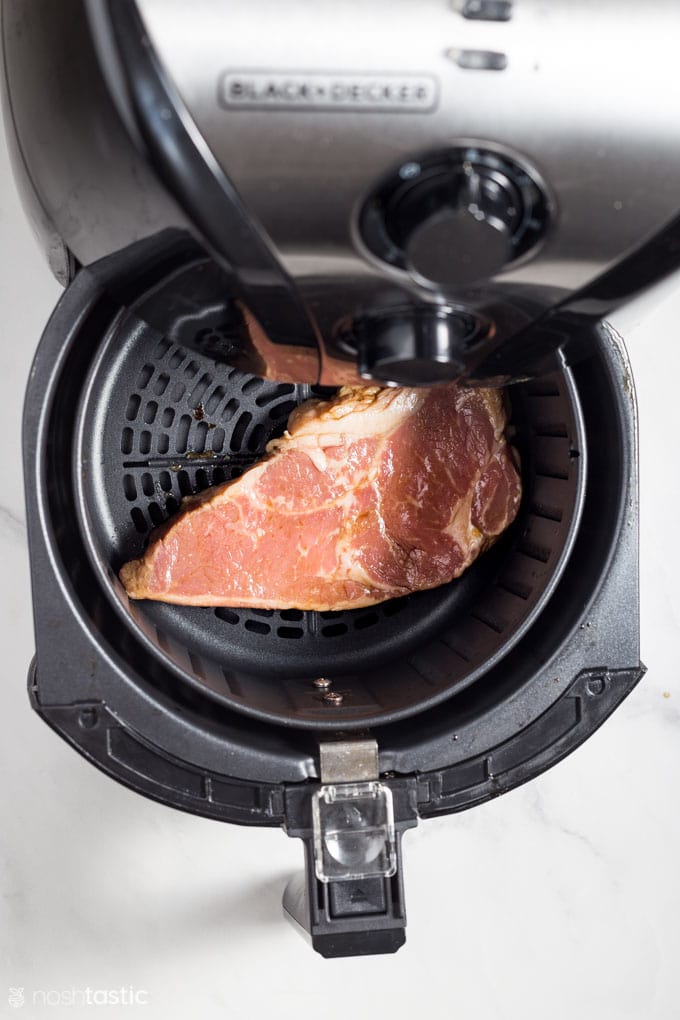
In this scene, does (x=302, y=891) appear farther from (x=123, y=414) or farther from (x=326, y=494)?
(x=123, y=414)

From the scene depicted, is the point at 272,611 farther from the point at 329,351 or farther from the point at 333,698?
the point at 329,351

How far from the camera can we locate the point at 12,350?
117 cm

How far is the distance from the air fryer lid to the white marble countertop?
0.91 ft

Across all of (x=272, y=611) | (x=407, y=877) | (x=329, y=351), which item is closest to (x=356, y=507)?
(x=272, y=611)

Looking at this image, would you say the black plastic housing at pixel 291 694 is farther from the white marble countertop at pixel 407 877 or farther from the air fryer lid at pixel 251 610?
the white marble countertop at pixel 407 877

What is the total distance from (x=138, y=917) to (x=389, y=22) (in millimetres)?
1060

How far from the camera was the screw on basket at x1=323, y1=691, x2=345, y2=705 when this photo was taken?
931 millimetres

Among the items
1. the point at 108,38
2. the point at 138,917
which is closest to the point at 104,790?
the point at 138,917

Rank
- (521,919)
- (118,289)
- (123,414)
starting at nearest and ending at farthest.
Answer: (118,289) < (123,414) < (521,919)

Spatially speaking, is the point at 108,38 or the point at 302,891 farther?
the point at 302,891

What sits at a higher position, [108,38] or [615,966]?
[108,38]

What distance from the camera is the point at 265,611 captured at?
104cm

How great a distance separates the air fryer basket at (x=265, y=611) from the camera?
2.84 feet

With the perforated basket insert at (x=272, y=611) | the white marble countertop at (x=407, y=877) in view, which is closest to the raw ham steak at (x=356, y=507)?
the perforated basket insert at (x=272, y=611)
